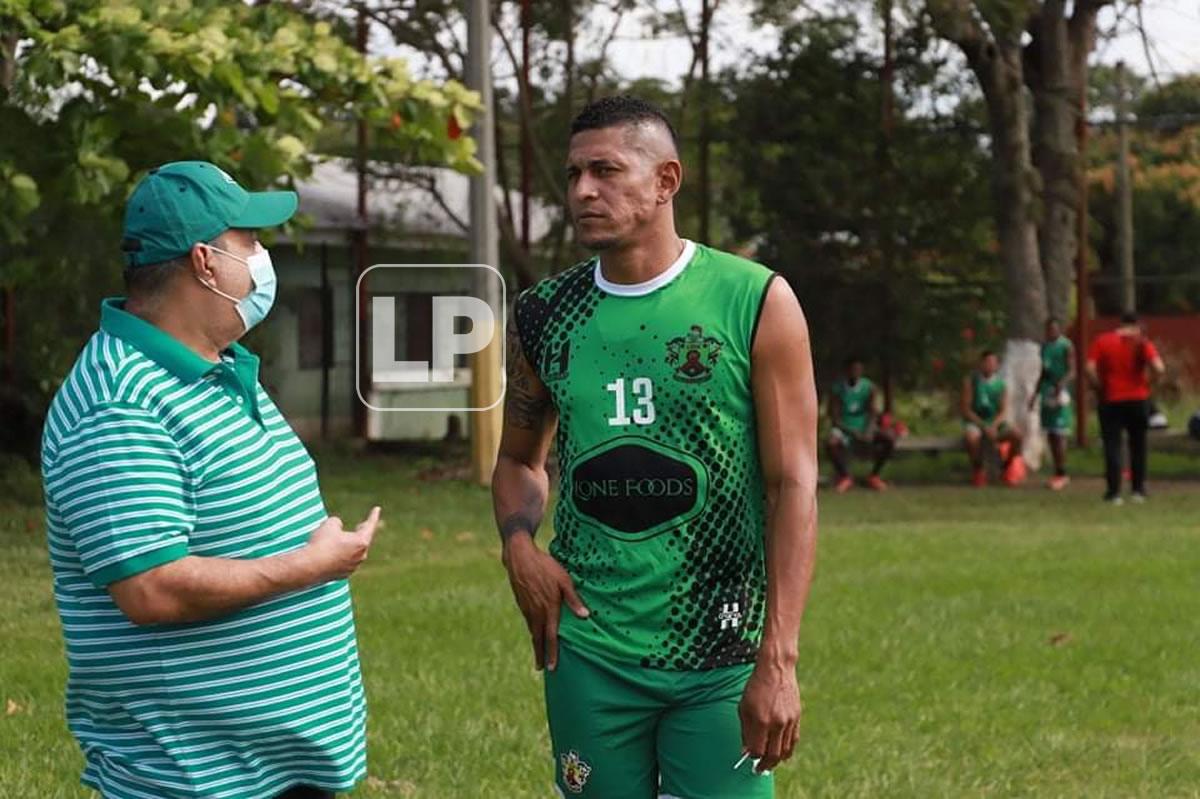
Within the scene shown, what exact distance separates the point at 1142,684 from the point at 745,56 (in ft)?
58.0

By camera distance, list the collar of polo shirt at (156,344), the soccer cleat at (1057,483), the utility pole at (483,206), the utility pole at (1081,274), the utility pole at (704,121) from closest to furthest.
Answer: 1. the collar of polo shirt at (156,344)
2. the utility pole at (483,206)
3. the soccer cleat at (1057,483)
4. the utility pole at (704,121)
5. the utility pole at (1081,274)

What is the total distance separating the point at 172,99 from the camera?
621 inches

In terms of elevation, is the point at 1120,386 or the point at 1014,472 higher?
the point at 1120,386

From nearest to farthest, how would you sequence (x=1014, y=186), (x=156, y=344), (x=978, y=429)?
(x=156, y=344) → (x=978, y=429) → (x=1014, y=186)

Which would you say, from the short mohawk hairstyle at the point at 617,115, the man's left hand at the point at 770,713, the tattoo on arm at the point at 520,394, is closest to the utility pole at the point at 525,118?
the tattoo on arm at the point at 520,394

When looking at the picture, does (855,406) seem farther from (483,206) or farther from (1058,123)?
(483,206)

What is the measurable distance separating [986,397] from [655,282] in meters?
20.6

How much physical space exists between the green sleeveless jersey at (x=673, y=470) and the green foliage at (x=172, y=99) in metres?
10.6

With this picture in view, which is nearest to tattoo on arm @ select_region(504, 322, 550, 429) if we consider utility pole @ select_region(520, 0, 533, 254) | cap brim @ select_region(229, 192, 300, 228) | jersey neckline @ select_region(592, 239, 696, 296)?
jersey neckline @ select_region(592, 239, 696, 296)

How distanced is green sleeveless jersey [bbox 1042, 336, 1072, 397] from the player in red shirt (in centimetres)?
268

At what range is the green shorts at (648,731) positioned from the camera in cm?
449

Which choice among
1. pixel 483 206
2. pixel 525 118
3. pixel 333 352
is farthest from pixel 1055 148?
pixel 333 352

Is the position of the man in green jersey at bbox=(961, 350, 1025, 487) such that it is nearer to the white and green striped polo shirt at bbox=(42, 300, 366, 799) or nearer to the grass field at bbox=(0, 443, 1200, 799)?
the grass field at bbox=(0, 443, 1200, 799)

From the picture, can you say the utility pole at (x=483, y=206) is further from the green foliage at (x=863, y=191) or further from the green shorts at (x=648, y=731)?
the green shorts at (x=648, y=731)
